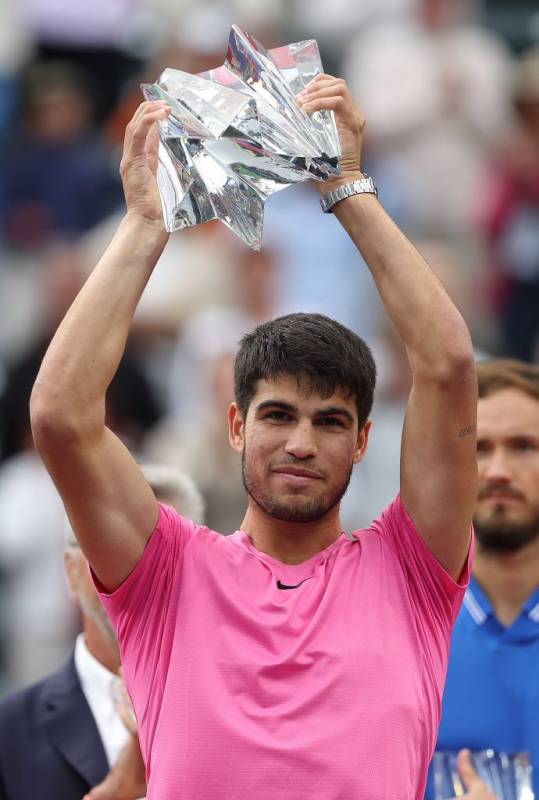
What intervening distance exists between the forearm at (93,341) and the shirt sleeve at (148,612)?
0.31m

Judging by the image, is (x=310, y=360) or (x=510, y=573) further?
(x=510, y=573)

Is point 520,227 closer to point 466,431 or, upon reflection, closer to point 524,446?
point 524,446

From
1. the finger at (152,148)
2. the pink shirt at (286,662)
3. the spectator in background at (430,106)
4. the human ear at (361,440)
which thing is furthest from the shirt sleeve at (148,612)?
the spectator in background at (430,106)

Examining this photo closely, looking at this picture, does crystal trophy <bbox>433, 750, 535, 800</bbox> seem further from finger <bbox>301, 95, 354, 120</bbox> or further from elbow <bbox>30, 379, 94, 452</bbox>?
finger <bbox>301, 95, 354, 120</bbox>

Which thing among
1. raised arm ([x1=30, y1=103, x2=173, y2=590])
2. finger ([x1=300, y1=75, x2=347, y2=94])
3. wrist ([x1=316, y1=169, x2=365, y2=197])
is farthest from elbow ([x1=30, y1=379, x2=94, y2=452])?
finger ([x1=300, y1=75, x2=347, y2=94])

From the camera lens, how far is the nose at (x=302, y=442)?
10.9 feet

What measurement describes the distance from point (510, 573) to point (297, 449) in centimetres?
150

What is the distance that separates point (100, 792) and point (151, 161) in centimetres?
160

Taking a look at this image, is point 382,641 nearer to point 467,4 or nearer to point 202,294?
point 202,294

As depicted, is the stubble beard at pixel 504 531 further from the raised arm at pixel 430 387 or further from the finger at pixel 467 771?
the raised arm at pixel 430 387

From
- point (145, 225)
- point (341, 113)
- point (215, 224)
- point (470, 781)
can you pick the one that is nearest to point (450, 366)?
point (341, 113)

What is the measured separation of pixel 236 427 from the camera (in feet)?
11.7

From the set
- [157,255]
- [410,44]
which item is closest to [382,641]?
[157,255]

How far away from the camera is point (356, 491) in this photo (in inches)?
305
